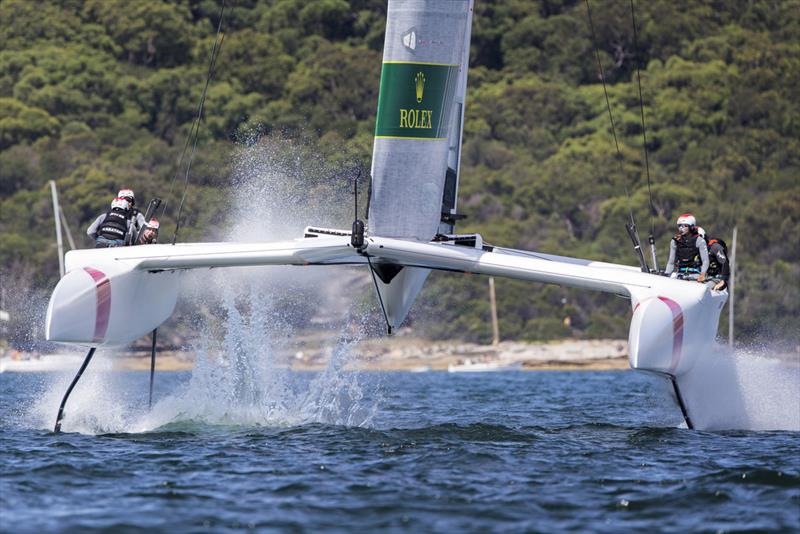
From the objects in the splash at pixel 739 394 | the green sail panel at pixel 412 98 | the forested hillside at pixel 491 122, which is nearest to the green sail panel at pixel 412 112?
the green sail panel at pixel 412 98

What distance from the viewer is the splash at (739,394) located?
353 inches

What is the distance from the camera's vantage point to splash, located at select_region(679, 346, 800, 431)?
8.96 m

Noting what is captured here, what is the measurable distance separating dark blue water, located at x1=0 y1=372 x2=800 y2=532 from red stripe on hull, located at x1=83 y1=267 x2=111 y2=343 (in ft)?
2.14

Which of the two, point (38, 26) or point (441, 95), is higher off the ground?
point (38, 26)

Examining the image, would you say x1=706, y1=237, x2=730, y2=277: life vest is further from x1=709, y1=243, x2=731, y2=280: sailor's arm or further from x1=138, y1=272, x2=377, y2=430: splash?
x1=138, y1=272, x2=377, y2=430: splash

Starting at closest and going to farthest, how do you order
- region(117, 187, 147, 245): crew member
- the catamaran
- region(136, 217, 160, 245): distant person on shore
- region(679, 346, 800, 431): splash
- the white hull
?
the catamaran, region(679, 346, 800, 431): splash, region(117, 187, 147, 245): crew member, region(136, 217, 160, 245): distant person on shore, the white hull

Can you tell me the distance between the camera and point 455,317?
115ft

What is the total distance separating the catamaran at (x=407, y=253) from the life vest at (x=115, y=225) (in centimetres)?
Answer: 50

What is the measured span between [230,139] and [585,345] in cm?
1330

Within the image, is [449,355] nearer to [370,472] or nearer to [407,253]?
[407,253]

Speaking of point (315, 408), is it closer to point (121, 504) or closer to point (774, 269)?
point (121, 504)

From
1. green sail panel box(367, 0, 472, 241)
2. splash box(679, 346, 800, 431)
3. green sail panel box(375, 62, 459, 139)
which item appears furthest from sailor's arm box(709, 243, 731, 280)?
green sail panel box(375, 62, 459, 139)

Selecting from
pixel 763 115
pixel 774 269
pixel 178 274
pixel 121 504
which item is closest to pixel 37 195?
pixel 774 269

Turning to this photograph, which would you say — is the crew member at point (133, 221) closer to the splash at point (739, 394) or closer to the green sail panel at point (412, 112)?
the green sail panel at point (412, 112)
